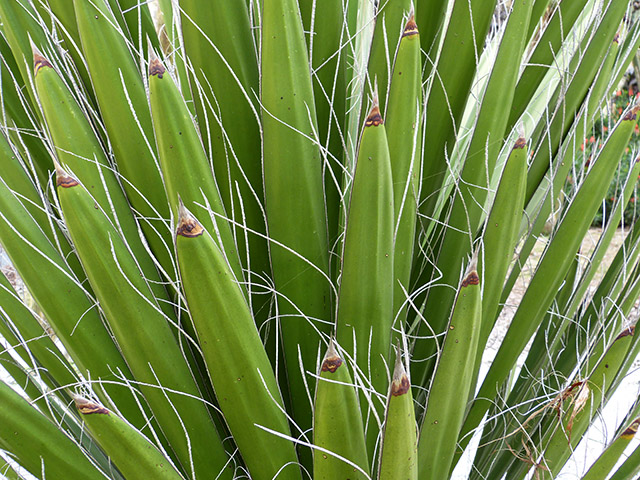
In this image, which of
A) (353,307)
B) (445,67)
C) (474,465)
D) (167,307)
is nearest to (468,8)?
(445,67)

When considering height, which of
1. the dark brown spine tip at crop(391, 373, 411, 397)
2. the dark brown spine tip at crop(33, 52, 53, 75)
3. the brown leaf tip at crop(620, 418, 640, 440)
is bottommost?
the brown leaf tip at crop(620, 418, 640, 440)

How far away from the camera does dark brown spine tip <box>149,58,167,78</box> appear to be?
1.61 ft

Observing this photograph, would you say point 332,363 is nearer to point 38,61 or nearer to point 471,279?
point 471,279

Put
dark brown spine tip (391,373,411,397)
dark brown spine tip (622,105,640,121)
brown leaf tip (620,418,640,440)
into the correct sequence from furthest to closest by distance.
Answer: dark brown spine tip (622,105,640,121), brown leaf tip (620,418,640,440), dark brown spine tip (391,373,411,397)

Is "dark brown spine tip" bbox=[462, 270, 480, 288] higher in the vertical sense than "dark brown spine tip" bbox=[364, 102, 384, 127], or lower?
lower

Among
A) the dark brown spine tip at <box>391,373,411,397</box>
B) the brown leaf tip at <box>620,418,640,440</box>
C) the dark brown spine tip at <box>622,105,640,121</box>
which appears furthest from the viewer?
the dark brown spine tip at <box>622,105,640,121</box>

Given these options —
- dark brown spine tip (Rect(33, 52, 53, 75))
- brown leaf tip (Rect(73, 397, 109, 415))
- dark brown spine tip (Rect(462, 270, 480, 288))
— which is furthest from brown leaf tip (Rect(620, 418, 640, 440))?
dark brown spine tip (Rect(33, 52, 53, 75))

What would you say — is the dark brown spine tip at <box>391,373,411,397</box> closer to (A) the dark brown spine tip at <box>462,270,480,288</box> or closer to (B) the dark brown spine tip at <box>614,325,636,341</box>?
(A) the dark brown spine tip at <box>462,270,480,288</box>

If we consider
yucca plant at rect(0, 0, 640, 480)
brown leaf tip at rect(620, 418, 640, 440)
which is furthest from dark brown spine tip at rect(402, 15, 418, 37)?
brown leaf tip at rect(620, 418, 640, 440)

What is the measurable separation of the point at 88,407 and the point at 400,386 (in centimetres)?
23

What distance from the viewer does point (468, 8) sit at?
70 centimetres

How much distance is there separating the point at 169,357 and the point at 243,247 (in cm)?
16

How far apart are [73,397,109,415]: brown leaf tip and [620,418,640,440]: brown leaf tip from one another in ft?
1.47

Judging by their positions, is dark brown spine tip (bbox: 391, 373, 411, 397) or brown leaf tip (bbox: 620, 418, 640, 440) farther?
brown leaf tip (bbox: 620, 418, 640, 440)
